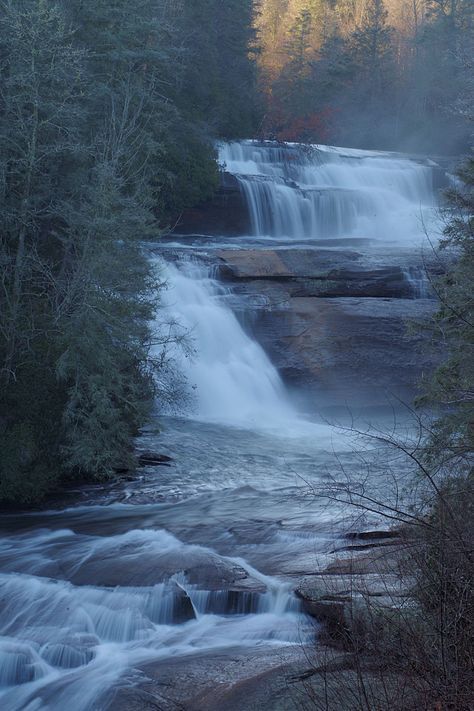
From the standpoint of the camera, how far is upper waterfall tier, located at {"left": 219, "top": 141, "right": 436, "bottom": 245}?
27625 millimetres

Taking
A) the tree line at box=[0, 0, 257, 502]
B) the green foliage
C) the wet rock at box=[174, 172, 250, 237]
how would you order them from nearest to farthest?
the green foliage, the tree line at box=[0, 0, 257, 502], the wet rock at box=[174, 172, 250, 237]

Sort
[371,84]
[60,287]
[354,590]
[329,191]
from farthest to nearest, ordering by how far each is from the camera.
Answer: [371,84] < [329,191] < [60,287] < [354,590]

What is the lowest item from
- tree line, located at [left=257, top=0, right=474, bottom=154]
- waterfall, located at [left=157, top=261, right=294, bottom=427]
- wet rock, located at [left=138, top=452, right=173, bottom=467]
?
wet rock, located at [left=138, top=452, right=173, bottom=467]

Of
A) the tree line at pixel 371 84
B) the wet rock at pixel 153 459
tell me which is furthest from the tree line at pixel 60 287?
the tree line at pixel 371 84

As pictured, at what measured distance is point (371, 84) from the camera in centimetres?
5188

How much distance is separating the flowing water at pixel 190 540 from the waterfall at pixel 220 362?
3cm

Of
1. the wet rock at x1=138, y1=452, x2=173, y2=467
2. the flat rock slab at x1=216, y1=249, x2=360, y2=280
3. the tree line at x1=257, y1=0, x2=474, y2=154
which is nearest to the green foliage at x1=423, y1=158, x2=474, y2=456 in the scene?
the wet rock at x1=138, y1=452, x2=173, y2=467

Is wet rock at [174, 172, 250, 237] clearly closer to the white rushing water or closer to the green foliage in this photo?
the green foliage

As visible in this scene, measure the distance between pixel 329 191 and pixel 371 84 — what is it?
1013 inches

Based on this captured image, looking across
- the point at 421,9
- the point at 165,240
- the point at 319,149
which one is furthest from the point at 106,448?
the point at 421,9

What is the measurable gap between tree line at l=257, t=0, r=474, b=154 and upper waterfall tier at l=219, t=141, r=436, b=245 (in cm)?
1097

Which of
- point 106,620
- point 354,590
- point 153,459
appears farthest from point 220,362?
point 354,590

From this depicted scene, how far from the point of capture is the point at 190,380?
18812mm

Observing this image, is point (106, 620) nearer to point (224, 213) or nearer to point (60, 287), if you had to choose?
point (60, 287)
